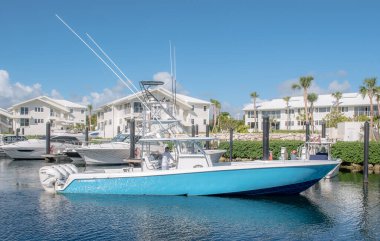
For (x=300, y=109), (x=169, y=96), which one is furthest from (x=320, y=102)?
(x=169, y=96)

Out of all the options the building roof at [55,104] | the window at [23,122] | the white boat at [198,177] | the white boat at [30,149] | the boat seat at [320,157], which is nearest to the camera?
the white boat at [198,177]

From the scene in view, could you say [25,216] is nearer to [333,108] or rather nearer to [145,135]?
[145,135]

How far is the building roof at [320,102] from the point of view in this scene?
78.1 metres

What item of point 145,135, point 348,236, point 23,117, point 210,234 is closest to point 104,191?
point 145,135

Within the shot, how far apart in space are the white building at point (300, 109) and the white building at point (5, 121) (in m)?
45.5

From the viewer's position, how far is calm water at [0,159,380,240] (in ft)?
44.4

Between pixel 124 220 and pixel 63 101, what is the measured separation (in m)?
79.8

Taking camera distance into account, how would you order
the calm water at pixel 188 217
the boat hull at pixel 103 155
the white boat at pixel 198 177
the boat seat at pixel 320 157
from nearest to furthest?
the calm water at pixel 188 217
the white boat at pixel 198 177
the boat seat at pixel 320 157
the boat hull at pixel 103 155

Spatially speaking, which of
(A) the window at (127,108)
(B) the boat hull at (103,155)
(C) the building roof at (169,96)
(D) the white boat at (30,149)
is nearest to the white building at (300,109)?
(C) the building roof at (169,96)

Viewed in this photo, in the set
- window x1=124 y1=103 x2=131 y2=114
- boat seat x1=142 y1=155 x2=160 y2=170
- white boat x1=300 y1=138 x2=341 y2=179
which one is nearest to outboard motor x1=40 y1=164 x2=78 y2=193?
boat seat x1=142 y1=155 x2=160 y2=170

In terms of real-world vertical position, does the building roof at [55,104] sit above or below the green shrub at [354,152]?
above

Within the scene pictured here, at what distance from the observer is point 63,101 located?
91250 mm

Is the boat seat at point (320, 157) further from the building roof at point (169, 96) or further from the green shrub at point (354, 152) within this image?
the building roof at point (169, 96)

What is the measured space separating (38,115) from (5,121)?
736 centimetres
